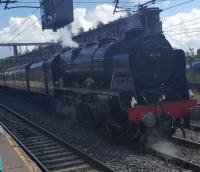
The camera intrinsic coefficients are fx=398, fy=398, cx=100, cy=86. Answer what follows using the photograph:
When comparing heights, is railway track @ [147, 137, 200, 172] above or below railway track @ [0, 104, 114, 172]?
above

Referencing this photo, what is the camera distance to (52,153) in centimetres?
1123

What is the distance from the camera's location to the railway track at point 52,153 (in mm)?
9414

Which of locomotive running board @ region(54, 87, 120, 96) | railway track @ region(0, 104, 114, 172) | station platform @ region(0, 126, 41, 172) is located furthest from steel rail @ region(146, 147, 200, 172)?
station platform @ region(0, 126, 41, 172)

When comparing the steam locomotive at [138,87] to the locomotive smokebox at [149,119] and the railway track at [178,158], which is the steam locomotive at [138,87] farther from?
the railway track at [178,158]

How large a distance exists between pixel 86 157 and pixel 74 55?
633 centimetres

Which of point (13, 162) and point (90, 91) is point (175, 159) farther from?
point (90, 91)

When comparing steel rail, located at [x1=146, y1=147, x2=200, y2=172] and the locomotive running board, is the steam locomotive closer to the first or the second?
the locomotive running board

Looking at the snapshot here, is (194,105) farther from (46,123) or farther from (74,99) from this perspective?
(46,123)

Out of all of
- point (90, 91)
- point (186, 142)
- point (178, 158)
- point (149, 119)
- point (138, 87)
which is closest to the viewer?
point (178, 158)

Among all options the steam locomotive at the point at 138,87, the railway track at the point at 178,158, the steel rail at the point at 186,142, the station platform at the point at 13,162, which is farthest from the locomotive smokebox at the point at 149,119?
the station platform at the point at 13,162

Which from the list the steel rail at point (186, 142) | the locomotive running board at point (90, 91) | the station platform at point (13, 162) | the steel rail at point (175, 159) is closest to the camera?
the steel rail at point (175, 159)

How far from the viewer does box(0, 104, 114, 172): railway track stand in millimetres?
9414

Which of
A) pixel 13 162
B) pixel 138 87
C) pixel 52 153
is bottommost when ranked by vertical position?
pixel 52 153

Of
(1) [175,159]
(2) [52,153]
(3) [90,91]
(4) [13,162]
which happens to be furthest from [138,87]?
Answer: (4) [13,162]
